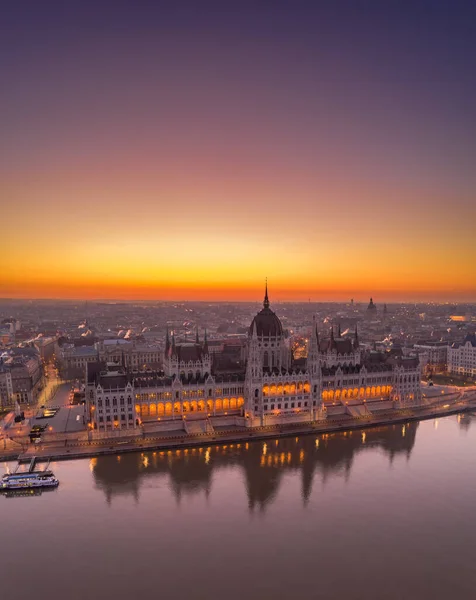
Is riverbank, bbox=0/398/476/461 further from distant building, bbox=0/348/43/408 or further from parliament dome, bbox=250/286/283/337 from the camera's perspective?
distant building, bbox=0/348/43/408

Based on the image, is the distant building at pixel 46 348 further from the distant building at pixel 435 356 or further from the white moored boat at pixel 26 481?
the distant building at pixel 435 356

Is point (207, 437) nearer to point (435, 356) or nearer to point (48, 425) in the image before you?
point (48, 425)

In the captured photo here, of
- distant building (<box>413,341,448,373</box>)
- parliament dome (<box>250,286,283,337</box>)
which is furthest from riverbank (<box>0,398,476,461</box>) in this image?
distant building (<box>413,341,448,373</box>)

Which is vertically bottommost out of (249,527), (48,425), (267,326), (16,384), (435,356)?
(249,527)

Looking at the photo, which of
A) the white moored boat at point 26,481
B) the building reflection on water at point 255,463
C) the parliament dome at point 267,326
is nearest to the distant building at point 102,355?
the parliament dome at point 267,326

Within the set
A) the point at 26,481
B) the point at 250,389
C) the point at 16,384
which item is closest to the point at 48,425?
the point at 16,384

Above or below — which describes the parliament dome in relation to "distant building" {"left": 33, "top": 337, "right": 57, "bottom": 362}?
above

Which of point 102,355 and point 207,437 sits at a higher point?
point 102,355
